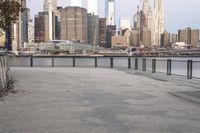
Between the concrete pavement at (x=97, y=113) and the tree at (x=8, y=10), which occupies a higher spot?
the tree at (x=8, y=10)

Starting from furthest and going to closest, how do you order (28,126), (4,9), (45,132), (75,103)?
(4,9)
(75,103)
(28,126)
(45,132)

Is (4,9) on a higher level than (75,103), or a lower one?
higher

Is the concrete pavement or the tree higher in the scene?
the tree

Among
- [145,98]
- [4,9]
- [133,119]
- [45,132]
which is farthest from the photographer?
[4,9]

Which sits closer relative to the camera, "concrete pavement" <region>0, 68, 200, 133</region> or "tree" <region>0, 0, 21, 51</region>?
"concrete pavement" <region>0, 68, 200, 133</region>

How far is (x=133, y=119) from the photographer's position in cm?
942

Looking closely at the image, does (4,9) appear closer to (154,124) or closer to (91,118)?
(91,118)

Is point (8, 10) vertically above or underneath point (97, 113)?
above

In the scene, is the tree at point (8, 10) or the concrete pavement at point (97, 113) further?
the tree at point (8, 10)

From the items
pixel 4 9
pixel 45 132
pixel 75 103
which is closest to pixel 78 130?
pixel 45 132

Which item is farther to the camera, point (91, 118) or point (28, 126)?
point (91, 118)

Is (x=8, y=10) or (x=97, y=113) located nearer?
(x=97, y=113)

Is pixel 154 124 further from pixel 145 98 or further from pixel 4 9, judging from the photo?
pixel 4 9

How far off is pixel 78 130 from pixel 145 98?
19.3 feet
